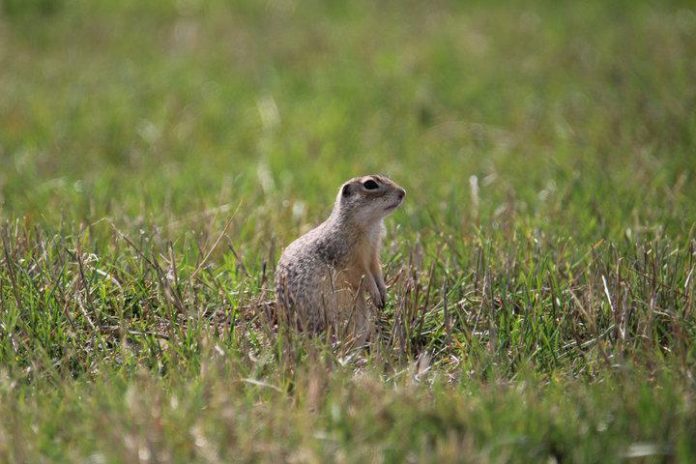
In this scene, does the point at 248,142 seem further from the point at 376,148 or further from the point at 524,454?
the point at 524,454

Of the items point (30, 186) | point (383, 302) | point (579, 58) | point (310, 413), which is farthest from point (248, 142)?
point (310, 413)

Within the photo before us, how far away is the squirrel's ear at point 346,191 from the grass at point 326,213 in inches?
17.4

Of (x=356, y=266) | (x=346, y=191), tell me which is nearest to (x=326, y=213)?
(x=346, y=191)

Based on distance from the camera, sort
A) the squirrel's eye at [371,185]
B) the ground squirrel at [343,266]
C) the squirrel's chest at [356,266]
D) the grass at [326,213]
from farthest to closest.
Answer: the squirrel's eye at [371,185] < the squirrel's chest at [356,266] < the ground squirrel at [343,266] < the grass at [326,213]

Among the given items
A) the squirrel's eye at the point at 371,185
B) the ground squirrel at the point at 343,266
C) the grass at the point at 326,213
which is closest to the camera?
the grass at the point at 326,213

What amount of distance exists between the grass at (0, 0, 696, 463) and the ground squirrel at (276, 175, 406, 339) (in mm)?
148

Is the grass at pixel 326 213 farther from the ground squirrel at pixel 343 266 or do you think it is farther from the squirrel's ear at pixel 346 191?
the squirrel's ear at pixel 346 191

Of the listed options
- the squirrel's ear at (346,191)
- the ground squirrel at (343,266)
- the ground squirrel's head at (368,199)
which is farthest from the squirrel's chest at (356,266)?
the squirrel's ear at (346,191)

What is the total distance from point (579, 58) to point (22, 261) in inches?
248

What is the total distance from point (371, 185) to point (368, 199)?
0.07 metres

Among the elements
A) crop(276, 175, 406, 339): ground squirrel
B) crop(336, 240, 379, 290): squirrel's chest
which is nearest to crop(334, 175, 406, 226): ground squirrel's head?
crop(276, 175, 406, 339): ground squirrel

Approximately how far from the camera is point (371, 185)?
442 cm

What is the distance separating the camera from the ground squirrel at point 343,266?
4.05 meters

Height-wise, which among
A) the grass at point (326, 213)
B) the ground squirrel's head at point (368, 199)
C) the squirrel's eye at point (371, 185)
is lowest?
the grass at point (326, 213)
